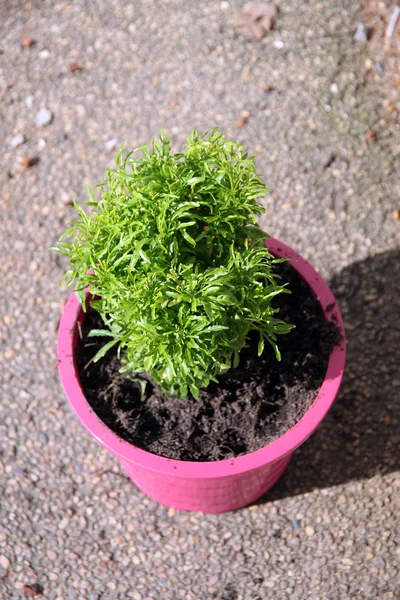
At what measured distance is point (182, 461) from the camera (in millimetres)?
2307

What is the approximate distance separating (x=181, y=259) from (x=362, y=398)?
4.65ft

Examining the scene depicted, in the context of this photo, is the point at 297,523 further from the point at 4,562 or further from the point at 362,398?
the point at 4,562

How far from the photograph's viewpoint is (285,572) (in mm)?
2738

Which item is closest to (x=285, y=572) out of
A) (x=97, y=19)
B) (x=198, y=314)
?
(x=198, y=314)

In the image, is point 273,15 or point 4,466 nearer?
point 4,466

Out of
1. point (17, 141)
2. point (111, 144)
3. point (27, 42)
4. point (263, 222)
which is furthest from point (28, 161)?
point (263, 222)

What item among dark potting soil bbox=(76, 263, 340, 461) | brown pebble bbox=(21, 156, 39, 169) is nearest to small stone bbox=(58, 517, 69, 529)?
dark potting soil bbox=(76, 263, 340, 461)

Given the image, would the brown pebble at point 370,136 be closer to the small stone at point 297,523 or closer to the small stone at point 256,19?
the small stone at point 256,19

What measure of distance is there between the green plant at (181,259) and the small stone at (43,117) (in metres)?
1.98

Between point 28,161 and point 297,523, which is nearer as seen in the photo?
point 297,523

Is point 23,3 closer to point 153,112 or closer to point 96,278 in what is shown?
point 153,112

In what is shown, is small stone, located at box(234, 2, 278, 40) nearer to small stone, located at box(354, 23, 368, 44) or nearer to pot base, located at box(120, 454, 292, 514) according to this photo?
small stone, located at box(354, 23, 368, 44)

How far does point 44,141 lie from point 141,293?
87.6 inches

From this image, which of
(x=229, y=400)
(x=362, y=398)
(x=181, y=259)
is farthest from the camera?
(x=362, y=398)
